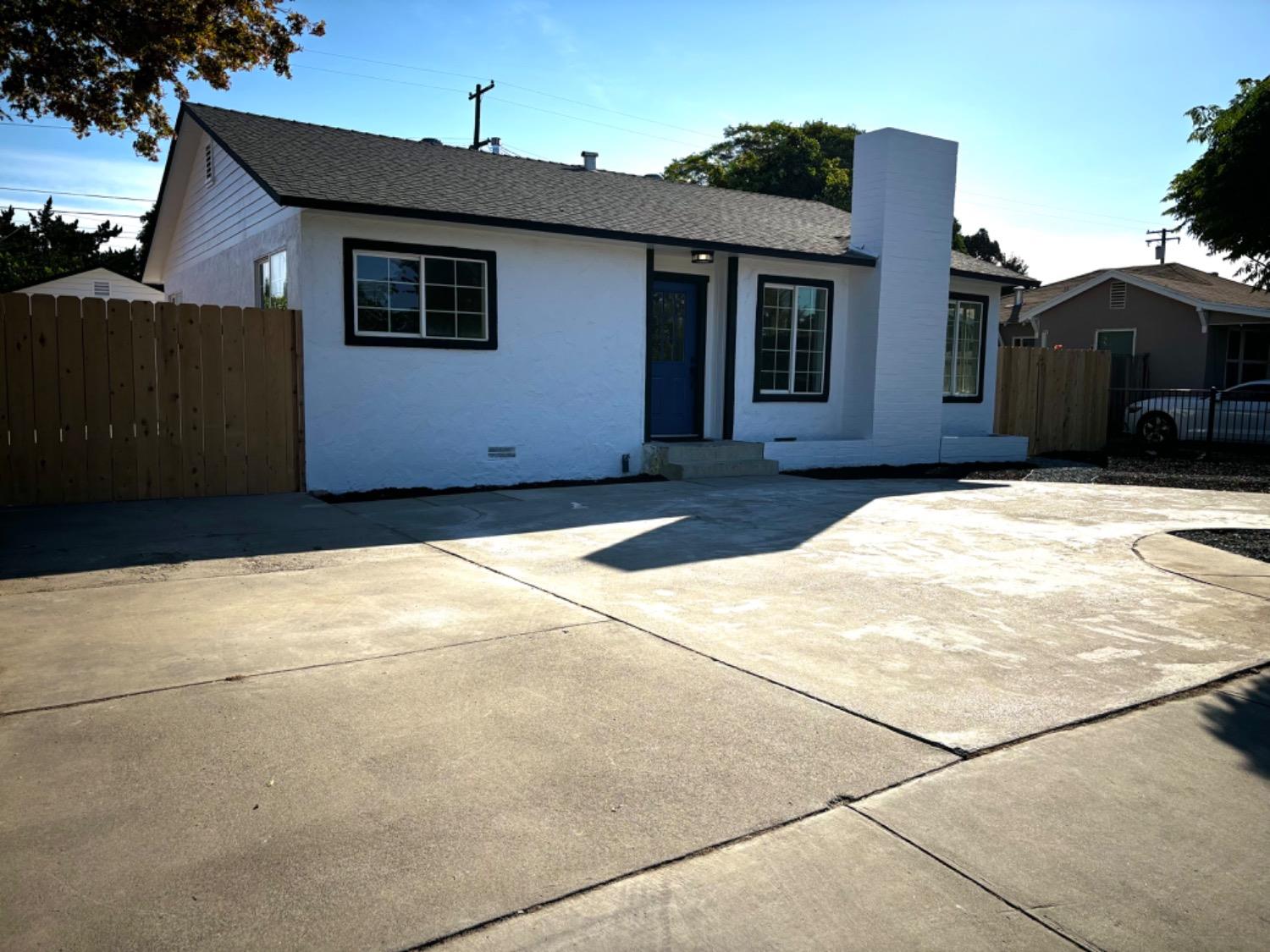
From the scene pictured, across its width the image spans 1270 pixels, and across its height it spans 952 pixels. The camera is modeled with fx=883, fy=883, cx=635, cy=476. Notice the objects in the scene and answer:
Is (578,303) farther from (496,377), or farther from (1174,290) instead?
(1174,290)

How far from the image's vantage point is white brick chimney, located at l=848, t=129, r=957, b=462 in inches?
558

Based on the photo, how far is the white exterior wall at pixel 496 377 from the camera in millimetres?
10070

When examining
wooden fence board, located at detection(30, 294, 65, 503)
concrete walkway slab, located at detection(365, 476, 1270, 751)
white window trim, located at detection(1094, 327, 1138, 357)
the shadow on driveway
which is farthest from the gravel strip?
white window trim, located at detection(1094, 327, 1138, 357)

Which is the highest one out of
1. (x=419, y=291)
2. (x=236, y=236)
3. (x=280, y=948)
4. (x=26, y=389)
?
(x=236, y=236)

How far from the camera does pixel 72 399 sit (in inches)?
346

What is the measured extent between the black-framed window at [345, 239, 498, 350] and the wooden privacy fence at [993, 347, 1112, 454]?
34.5 feet

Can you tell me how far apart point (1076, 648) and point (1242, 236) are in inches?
546

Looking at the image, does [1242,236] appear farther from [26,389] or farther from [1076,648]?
[26,389]

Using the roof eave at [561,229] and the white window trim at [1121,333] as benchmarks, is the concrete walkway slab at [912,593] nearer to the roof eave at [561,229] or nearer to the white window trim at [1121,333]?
the roof eave at [561,229]

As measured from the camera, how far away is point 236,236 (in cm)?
1300

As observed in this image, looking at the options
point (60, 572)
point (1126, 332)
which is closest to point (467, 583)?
point (60, 572)

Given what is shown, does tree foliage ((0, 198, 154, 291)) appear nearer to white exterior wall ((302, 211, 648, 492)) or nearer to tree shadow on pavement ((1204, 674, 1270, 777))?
white exterior wall ((302, 211, 648, 492))

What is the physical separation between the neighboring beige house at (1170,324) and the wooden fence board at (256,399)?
24036mm

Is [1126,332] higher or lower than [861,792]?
higher
